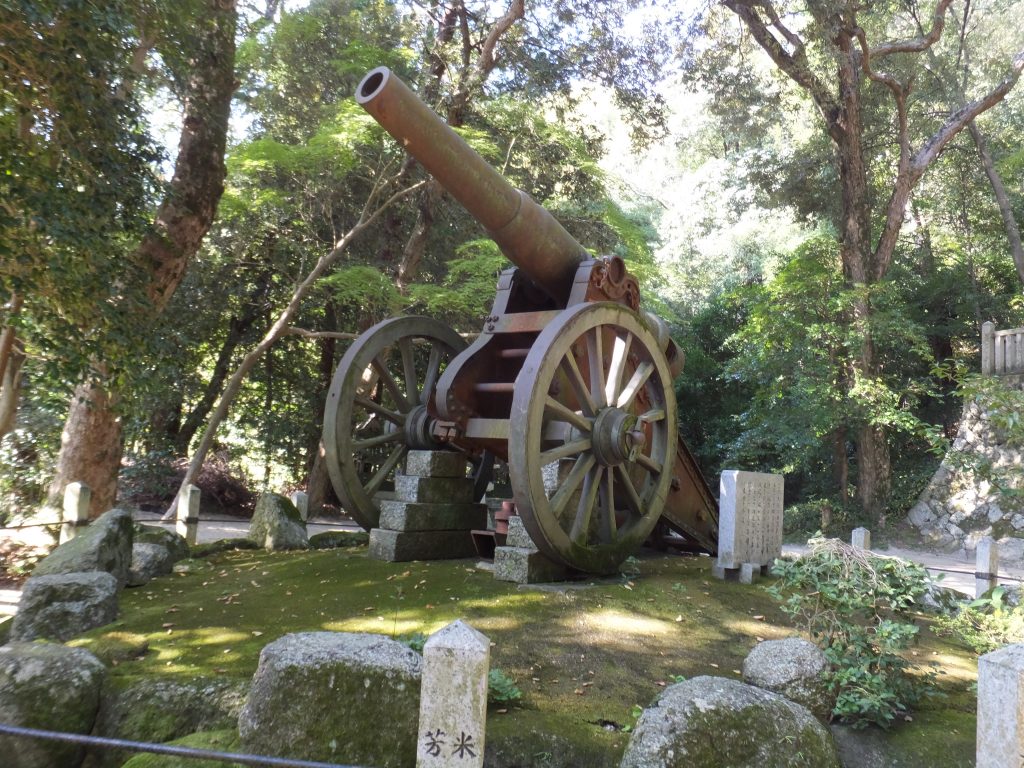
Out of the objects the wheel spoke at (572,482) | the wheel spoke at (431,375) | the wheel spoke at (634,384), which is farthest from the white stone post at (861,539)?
the wheel spoke at (431,375)

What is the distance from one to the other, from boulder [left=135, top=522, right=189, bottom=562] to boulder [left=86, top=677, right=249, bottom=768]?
10.8 ft

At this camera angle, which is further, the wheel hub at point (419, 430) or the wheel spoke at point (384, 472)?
the wheel spoke at point (384, 472)

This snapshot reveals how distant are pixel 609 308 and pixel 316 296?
1028 cm

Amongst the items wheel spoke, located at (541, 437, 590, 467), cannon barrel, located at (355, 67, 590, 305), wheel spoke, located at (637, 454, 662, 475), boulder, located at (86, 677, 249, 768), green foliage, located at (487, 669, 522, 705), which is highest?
cannon barrel, located at (355, 67, 590, 305)

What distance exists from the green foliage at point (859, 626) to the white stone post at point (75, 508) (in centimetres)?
605

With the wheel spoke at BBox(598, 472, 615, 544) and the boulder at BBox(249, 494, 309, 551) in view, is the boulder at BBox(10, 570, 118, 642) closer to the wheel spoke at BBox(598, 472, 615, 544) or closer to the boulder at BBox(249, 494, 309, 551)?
the boulder at BBox(249, 494, 309, 551)

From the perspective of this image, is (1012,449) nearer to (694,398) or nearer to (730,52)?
(694,398)

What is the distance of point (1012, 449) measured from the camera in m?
14.9

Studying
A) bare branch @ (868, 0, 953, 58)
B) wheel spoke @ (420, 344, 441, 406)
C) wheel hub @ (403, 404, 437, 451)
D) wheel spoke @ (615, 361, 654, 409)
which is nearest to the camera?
wheel spoke @ (615, 361, 654, 409)

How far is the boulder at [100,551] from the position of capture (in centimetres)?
546

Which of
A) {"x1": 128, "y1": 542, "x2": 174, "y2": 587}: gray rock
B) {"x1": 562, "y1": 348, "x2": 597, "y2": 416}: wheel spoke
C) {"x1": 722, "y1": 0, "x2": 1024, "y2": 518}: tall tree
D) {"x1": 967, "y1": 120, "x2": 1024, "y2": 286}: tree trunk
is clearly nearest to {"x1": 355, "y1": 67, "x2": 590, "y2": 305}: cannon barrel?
{"x1": 562, "y1": 348, "x2": 597, "y2": 416}: wheel spoke

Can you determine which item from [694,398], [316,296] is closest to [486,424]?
[316,296]

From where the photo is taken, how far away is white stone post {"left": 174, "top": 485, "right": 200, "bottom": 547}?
809 centimetres

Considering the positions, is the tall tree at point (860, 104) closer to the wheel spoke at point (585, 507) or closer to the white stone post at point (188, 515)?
the wheel spoke at point (585, 507)
